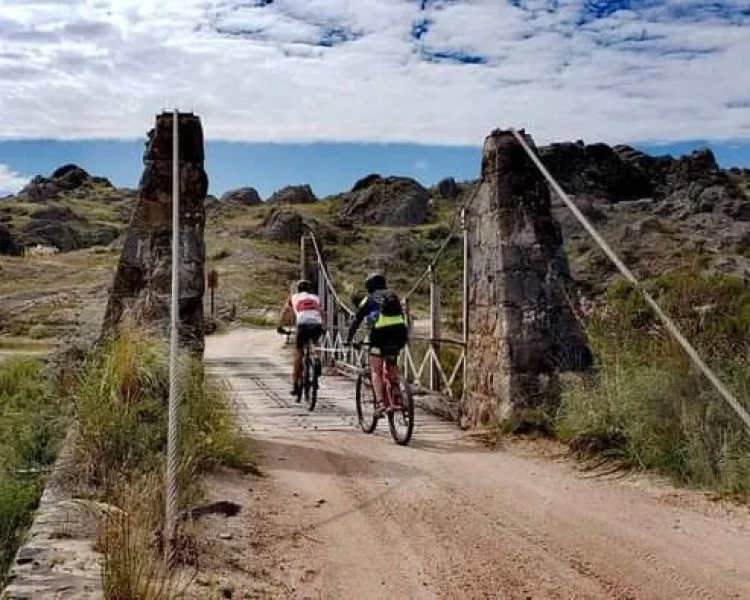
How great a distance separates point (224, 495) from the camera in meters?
6.70

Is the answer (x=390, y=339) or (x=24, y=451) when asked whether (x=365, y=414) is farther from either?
(x=24, y=451)

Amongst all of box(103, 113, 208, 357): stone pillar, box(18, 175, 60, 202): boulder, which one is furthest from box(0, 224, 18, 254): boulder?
box(103, 113, 208, 357): stone pillar

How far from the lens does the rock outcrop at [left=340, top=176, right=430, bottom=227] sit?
62.8 m

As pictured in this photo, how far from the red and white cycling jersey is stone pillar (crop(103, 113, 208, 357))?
9.27 feet

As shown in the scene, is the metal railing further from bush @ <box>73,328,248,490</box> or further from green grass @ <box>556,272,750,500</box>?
bush @ <box>73,328,248,490</box>

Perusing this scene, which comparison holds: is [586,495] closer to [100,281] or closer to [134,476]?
[134,476]

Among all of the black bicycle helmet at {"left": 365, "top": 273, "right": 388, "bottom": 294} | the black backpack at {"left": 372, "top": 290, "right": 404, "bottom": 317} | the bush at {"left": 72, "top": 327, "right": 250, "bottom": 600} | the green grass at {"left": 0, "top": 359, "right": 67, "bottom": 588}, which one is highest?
the black bicycle helmet at {"left": 365, "top": 273, "right": 388, "bottom": 294}

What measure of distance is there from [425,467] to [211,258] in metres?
41.6

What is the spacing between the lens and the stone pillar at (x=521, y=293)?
9141 mm

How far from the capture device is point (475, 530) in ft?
19.3

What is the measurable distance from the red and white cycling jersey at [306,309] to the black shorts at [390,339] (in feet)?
9.18

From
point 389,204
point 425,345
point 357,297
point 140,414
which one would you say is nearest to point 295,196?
point 389,204

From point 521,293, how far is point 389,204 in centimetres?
5508

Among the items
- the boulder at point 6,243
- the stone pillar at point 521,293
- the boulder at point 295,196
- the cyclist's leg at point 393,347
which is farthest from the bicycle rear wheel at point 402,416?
the boulder at point 295,196
